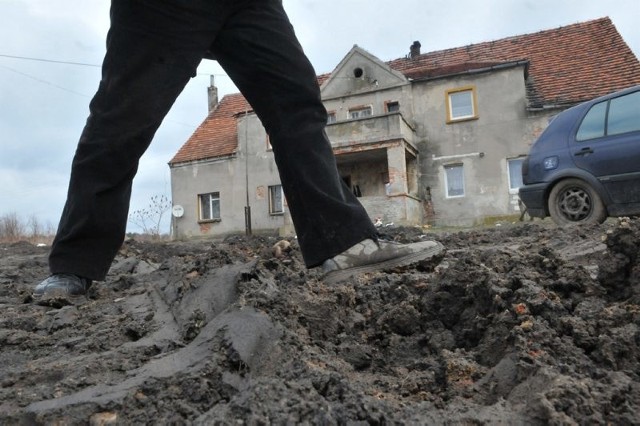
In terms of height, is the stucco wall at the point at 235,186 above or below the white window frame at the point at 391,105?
below

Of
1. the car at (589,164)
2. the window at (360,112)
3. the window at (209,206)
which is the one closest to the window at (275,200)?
the window at (209,206)

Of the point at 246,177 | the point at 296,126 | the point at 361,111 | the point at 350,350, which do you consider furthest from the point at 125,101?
the point at 246,177

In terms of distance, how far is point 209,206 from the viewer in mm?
21812

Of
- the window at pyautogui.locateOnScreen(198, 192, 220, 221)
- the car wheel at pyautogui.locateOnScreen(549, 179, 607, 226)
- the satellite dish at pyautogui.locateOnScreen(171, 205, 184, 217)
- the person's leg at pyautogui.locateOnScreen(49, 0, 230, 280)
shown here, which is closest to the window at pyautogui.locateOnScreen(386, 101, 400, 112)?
the window at pyautogui.locateOnScreen(198, 192, 220, 221)

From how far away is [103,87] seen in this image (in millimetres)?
2244

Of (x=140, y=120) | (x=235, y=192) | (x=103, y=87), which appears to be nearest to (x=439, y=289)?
(x=140, y=120)

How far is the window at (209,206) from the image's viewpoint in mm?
21672

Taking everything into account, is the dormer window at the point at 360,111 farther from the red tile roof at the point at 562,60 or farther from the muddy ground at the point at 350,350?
the muddy ground at the point at 350,350

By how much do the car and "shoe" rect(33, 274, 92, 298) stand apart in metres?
5.84

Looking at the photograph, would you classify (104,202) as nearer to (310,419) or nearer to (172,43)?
(172,43)

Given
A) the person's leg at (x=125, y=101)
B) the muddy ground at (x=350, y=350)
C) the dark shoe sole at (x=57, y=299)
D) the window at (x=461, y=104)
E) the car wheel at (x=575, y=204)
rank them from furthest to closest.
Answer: the window at (x=461, y=104) → the car wheel at (x=575, y=204) → the dark shoe sole at (x=57, y=299) → the person's leg at (x=125, y=101) → the muddy ground at (x=350, y=350)

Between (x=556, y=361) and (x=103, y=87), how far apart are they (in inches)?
77.8

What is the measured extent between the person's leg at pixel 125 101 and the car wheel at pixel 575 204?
224 inches

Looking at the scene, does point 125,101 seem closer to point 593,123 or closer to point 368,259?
point 368,259
